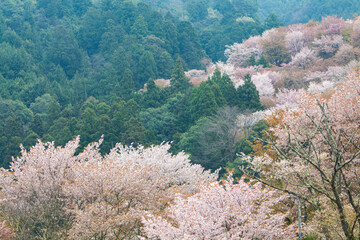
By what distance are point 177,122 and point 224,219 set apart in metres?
24.4

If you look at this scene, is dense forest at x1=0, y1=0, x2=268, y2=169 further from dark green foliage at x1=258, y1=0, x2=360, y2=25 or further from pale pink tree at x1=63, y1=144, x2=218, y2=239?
dark green foliage at x1=258, y1=0, x2=360, y2=25

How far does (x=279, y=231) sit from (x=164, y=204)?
167 inches

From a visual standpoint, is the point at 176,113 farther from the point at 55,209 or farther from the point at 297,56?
the point at 55,209

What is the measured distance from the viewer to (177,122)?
109ft

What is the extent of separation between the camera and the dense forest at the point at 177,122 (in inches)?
369

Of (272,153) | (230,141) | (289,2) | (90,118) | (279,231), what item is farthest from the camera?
(289,2)

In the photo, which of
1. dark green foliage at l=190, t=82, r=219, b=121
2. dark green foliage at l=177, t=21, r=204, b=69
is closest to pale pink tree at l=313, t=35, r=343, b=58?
dark green foliage at l=190, t=82, r=219, b=121

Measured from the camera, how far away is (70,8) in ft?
202

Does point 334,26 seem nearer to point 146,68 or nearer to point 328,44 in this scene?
point 328,44

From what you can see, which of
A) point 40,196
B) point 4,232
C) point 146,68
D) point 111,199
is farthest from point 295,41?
point 4,232

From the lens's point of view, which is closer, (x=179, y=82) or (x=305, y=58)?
(x=305, y=58)

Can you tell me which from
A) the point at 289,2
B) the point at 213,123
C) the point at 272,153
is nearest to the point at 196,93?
the point at 213,123

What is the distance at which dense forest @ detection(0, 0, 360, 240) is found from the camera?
9.38 meters

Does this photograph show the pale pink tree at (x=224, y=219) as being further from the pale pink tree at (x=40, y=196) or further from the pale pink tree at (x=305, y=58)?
the pale pink tree at (x=305, y=58)
